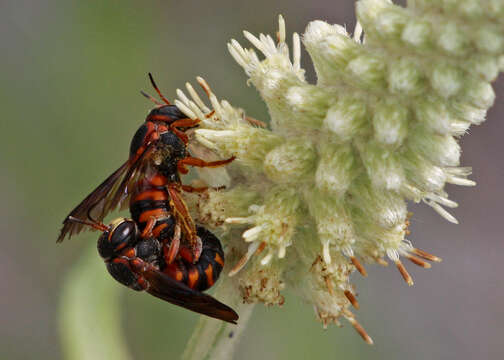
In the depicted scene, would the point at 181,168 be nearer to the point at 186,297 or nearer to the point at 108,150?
the point at 186,297

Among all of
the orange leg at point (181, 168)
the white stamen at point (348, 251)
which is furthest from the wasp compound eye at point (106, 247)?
the white stamen at point (348, 251)

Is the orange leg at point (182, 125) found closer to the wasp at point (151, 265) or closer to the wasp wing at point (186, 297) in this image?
the wasp at point (151, 265)

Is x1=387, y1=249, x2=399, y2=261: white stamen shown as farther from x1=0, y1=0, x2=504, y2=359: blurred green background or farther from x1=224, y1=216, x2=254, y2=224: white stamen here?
x1=0, y1=0, x2=504, y2=359: blurred green background

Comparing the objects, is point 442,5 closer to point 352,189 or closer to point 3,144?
point 352,189

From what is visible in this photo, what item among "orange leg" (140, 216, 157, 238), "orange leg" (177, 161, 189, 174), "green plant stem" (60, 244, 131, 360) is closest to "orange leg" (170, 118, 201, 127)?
"orange leg" (177, 161, 189, 174)

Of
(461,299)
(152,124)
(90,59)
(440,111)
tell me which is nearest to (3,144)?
(90,59)
